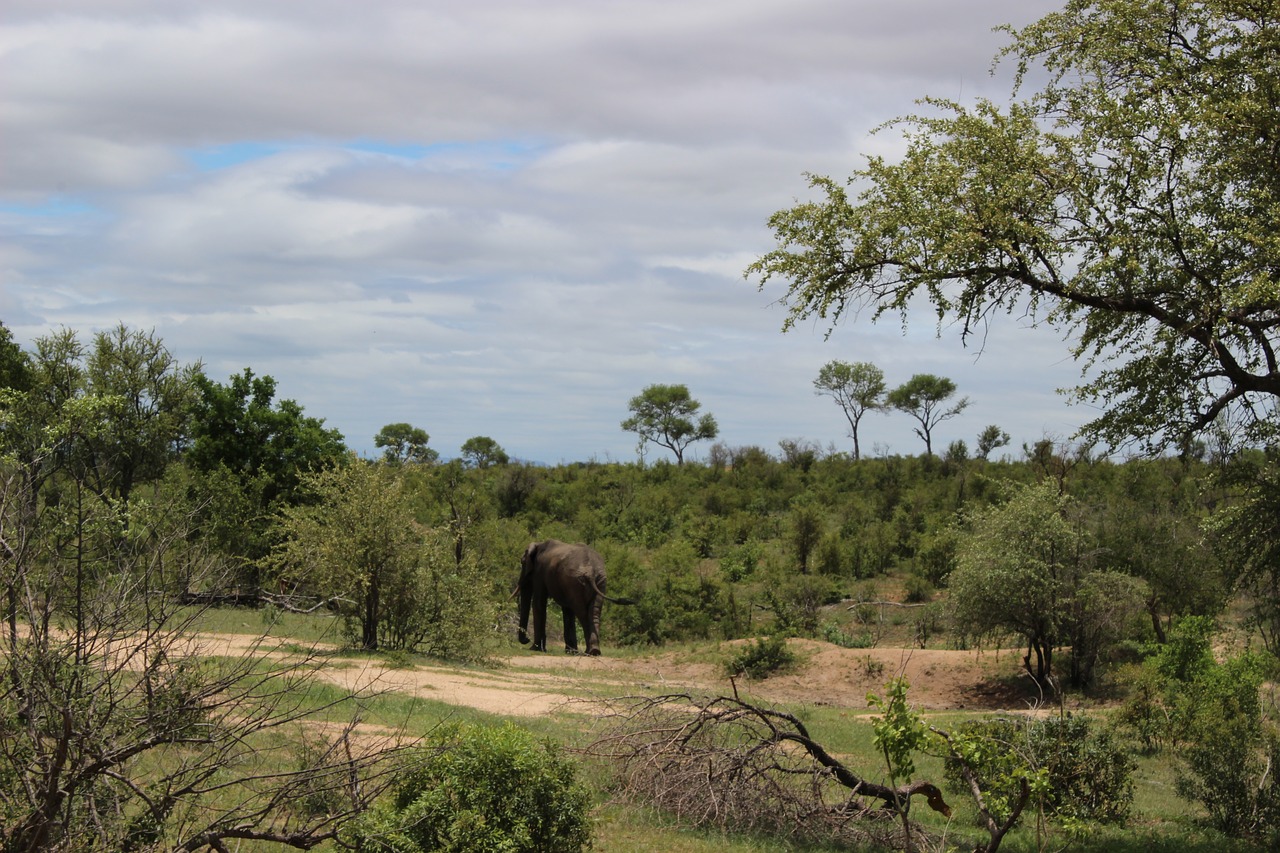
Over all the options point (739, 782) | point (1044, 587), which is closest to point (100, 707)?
point (739, 782)

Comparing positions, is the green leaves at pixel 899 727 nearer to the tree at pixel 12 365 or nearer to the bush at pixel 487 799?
the bush at pixel 487 799

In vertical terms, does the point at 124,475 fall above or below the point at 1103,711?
above

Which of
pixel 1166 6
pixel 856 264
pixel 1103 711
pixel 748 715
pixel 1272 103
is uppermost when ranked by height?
pixel 1166 6

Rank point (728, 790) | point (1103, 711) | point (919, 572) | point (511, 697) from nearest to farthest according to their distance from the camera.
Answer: point (728, 790) < point (511, 697) < point (1103, 711) < point (919, 572)

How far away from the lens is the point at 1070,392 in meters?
12.6

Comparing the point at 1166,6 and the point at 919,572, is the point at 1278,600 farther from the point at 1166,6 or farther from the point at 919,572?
the point at 919,572

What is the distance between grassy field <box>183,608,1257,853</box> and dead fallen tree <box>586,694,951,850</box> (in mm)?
240

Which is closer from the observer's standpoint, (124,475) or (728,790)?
(728,790)

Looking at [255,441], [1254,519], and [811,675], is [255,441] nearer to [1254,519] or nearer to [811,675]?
[811,675]

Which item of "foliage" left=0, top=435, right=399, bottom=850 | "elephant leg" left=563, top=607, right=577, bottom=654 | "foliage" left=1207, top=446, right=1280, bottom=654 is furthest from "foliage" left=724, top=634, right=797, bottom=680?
"foliage" left=0, top=435, right=399, bottom=850

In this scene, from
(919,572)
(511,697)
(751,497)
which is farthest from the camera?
(751,497)

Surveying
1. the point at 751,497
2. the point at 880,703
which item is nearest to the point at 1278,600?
the point at 880,703

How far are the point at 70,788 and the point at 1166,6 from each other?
12.5 m

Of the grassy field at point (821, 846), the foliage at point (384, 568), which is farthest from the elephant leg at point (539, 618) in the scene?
the grassy field at point (821, 846)
